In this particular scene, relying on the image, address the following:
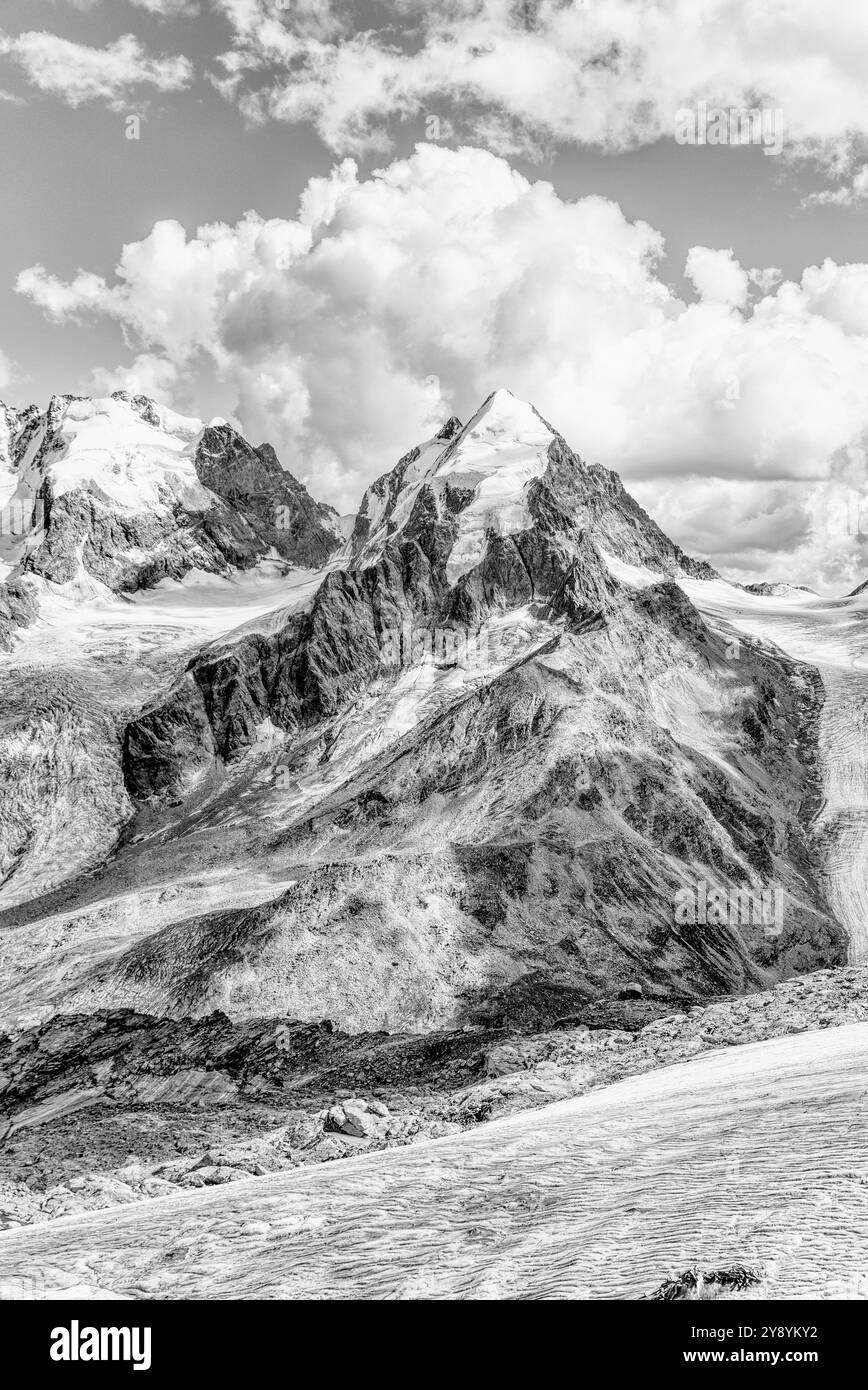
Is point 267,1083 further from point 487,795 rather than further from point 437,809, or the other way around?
point 487,795

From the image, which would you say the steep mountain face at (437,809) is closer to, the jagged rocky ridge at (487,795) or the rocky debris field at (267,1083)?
the jagged rocky ridge at (487,795)

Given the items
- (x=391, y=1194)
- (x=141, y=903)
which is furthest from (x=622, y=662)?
(x=391, y=1194)

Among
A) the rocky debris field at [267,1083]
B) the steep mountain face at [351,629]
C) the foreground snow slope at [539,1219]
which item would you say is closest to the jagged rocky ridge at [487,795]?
the steep mountain face at [351,629]

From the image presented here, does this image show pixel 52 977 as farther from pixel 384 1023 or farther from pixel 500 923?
pixel 500 923

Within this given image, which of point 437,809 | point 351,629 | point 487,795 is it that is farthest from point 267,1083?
point 351,629

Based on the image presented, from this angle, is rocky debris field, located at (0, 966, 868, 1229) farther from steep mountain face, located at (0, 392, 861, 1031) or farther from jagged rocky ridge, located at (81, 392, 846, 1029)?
jagged rocky ridge, located at (81, 392, 846, 1029)

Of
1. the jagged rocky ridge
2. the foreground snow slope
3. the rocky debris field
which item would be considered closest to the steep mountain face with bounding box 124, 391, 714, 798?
the jagged rocky ridge
